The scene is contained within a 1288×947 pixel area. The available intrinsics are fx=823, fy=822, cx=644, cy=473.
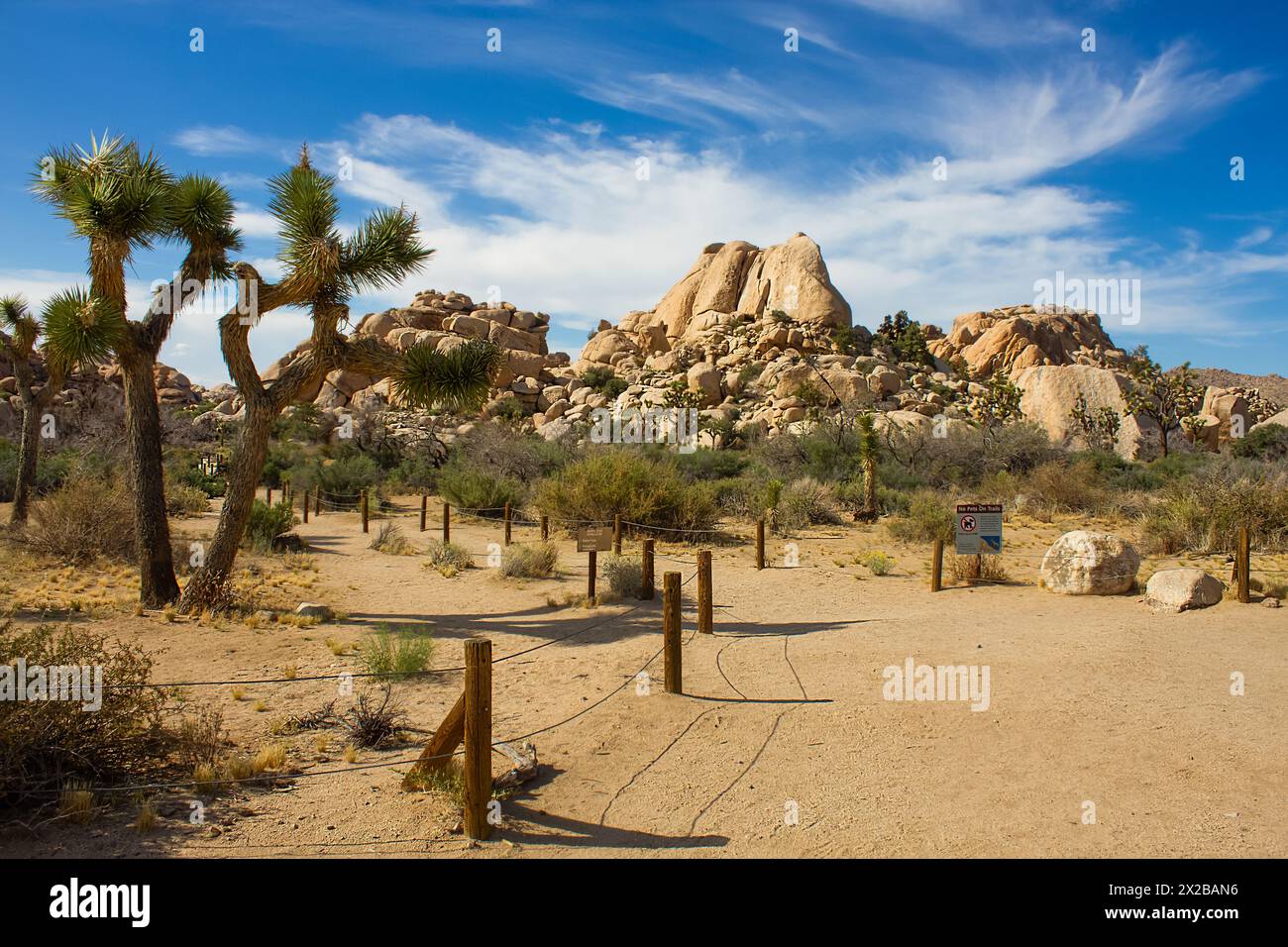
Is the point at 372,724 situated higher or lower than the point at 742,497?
lower

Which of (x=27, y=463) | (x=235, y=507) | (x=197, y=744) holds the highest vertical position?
(x=27, y=463)

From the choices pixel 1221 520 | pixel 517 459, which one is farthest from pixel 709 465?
pixel 1221 520

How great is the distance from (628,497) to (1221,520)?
1123cm

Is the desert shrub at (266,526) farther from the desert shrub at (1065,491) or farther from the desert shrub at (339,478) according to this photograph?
the desert shrub at (1065,491)

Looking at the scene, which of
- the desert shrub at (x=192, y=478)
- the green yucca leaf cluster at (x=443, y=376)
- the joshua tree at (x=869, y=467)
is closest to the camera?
the green yucca leaf cluster at (x=443, y=376)

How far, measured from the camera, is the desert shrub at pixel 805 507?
19.2 m

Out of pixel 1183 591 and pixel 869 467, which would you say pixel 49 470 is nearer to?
pixel 869 467

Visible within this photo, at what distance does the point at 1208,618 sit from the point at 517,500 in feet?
54.2

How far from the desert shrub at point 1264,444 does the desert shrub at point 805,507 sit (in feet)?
62.9

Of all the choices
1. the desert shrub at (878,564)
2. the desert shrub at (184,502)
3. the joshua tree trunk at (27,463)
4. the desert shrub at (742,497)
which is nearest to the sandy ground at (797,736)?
the desert shrub at (878,564)

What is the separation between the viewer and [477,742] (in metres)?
4.47

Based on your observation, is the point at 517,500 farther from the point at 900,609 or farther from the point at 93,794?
the point at 93,794

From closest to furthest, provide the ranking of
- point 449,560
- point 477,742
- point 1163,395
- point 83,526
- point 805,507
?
point 477,742 → point 83,526 → point 449,560 → point 805,507 → point 1163,395
